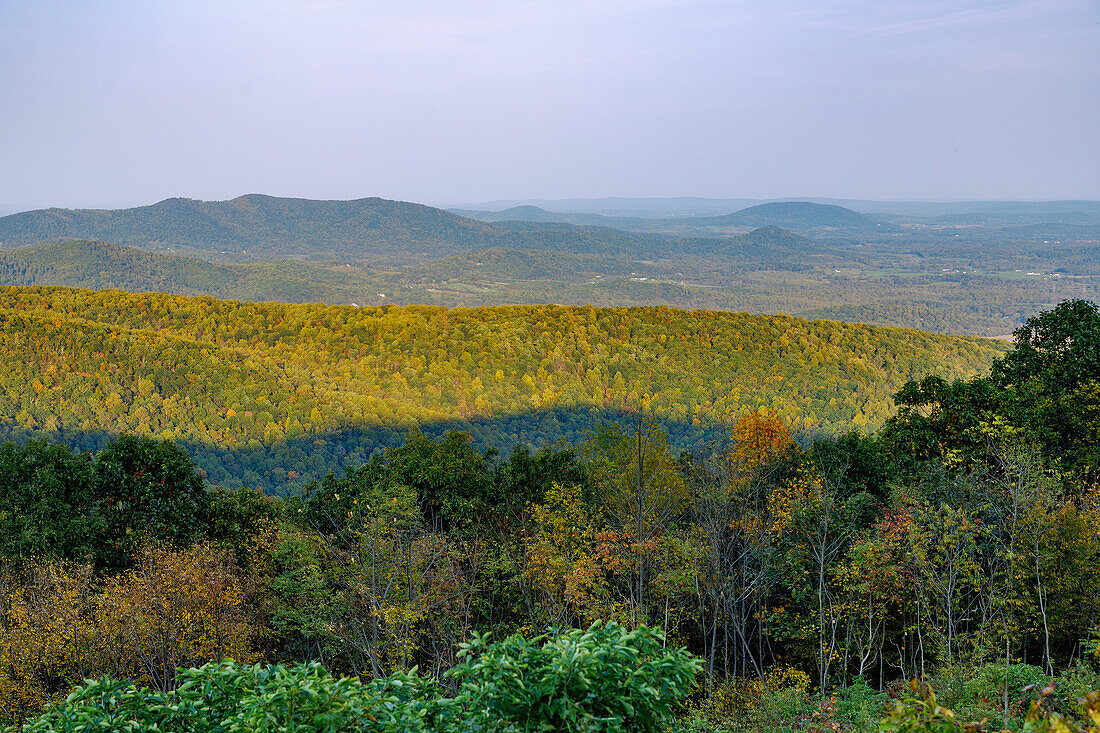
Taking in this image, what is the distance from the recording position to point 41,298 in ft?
208

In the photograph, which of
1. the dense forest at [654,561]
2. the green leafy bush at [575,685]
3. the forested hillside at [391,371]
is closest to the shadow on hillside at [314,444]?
the forested hillside at [391,371]

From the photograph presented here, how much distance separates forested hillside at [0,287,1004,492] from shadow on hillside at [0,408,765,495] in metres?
0.15

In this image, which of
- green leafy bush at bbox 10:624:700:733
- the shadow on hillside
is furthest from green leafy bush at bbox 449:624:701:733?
the shadow on hillside

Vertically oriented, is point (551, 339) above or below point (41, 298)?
below

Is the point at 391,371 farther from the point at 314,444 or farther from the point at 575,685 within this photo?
the point at 575,685

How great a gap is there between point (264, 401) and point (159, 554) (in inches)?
1551

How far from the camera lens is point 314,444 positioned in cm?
5038

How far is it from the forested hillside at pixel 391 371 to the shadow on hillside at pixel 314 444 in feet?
0.51

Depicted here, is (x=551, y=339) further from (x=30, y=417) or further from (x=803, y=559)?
(x=803, y=559)

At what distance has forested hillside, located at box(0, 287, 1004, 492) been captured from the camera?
160 ft

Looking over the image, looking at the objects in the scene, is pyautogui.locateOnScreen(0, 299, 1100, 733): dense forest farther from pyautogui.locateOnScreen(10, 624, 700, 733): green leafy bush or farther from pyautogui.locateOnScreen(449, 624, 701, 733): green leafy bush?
pyautogui.locateOnScreen(449, 624, 701, 733): green leafy bush

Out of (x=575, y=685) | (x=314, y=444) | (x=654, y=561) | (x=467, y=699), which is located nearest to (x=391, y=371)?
(x=314, y=444)

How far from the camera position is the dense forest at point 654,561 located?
469 inches

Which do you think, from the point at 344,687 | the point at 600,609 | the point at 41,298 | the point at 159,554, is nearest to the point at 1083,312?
the point at 600,609
